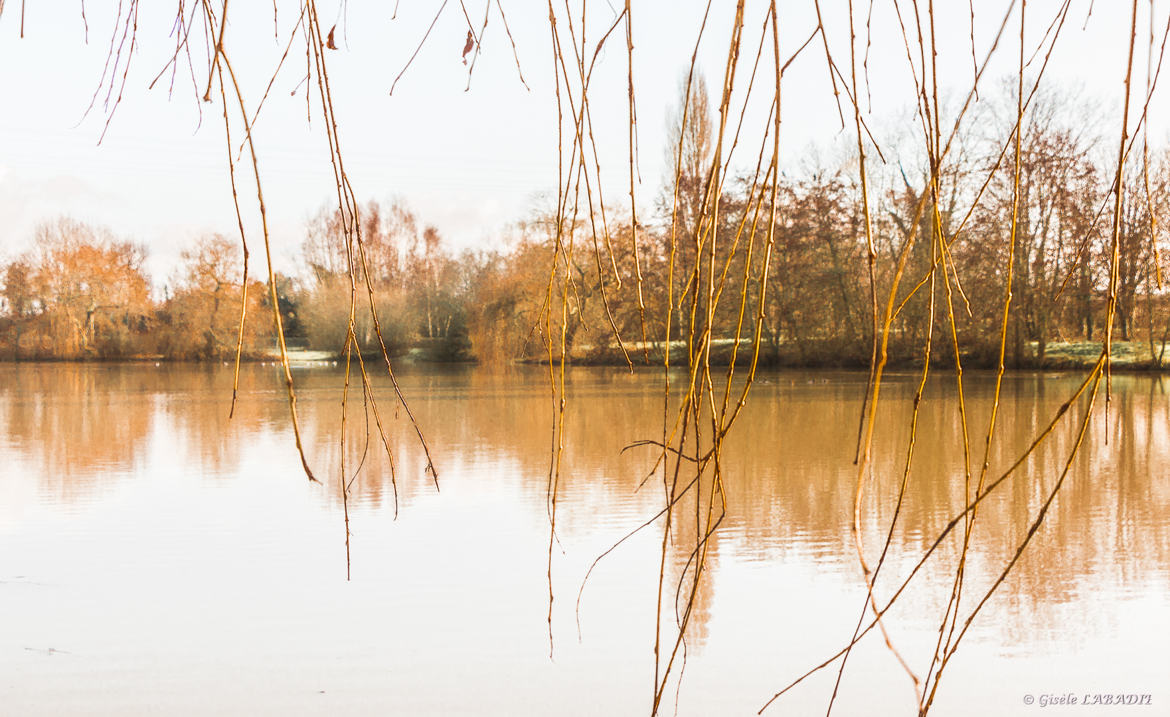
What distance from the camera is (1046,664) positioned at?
2.22 m

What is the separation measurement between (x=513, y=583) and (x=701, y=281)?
9082 mm

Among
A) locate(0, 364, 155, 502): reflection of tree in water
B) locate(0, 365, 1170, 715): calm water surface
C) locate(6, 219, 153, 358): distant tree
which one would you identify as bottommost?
locate(0, 365, 1170, 715): calm water surface

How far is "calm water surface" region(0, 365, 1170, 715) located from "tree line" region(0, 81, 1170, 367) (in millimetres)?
1725

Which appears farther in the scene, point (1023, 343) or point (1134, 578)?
point (1023, 343)

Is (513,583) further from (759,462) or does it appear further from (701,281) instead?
(701,281)

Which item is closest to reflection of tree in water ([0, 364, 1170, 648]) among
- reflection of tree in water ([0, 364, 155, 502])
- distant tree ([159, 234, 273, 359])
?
reflection of tree in water ([0, 364, 155, 502])

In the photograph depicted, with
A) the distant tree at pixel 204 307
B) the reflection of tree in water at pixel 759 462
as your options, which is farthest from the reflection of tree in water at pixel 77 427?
the distant tree at pixel 204 307

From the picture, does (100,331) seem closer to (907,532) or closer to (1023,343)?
(1023,343)

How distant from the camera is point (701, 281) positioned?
11.8m

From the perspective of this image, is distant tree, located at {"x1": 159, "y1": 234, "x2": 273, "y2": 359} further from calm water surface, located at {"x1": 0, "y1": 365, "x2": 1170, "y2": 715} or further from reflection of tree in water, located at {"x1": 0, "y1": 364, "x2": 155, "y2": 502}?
calm water surface, located at {"x1": 0, "y1": 365, "x2": 1170, "y2": 715}

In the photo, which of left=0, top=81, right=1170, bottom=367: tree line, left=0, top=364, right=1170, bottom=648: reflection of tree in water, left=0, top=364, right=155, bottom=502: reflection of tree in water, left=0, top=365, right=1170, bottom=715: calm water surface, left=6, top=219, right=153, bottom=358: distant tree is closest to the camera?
left=0, top=365, right=1170, bottom=715: calm water surface

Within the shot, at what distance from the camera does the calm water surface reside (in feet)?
6.99

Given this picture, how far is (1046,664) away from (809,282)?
1486 centimetres

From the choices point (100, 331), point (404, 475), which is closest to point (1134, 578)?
point (404, 475)
